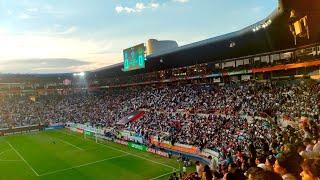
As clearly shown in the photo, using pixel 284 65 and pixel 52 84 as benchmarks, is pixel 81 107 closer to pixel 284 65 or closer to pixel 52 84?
pixel 52 84

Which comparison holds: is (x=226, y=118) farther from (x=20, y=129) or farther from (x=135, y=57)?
(x=20, y=129)

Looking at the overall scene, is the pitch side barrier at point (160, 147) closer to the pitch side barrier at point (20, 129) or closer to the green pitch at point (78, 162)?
the green pitch at point (78, 162)

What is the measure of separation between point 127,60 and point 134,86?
702 inches

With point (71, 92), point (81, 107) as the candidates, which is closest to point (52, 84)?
point (71, 92)

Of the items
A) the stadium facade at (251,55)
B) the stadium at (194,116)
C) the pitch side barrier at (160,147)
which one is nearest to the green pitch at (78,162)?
the stadium at (194,116)

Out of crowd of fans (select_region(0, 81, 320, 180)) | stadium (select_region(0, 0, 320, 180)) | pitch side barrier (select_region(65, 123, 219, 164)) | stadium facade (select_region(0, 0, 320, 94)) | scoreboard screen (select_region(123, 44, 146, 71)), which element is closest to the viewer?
crowd of fans (select_region(0, 81, 320, 180))

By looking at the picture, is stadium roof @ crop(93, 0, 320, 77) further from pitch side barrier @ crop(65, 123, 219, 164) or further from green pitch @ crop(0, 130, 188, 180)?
green pitch @ crop(0, 130, 188, 180)

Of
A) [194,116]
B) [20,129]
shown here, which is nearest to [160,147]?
[194,116]

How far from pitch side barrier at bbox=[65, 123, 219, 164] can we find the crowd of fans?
61 cm

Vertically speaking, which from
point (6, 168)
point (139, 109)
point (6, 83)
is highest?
point (6, 83)

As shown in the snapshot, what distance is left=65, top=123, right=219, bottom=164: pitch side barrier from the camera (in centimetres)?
3027

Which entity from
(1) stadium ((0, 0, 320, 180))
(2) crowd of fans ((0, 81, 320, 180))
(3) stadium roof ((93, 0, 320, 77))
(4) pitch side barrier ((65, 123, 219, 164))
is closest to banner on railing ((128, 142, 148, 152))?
(4) pitch side barrier ((65, 123, 219, 164))

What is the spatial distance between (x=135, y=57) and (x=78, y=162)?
20.0 m

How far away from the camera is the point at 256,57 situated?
1634 inches
